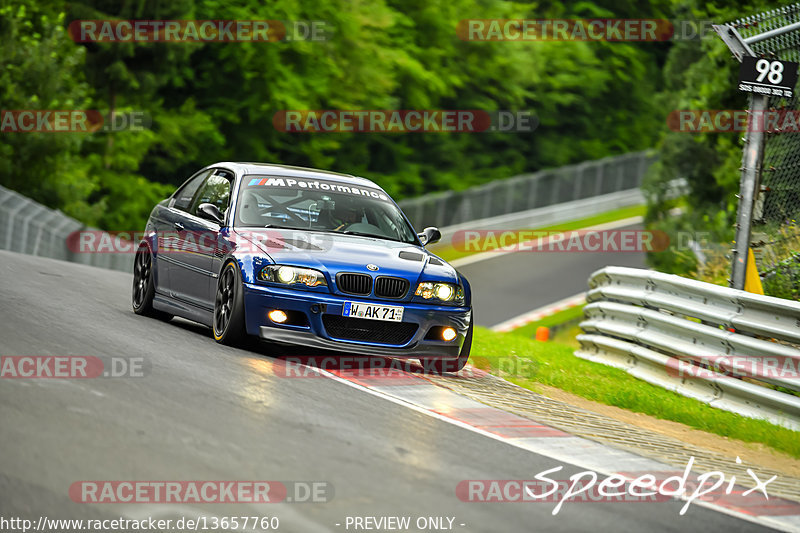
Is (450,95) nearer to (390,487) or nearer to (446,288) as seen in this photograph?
(446,288)

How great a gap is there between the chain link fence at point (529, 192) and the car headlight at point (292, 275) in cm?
3289

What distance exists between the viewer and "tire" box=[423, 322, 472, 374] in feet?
33.8

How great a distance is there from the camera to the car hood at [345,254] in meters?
9.66

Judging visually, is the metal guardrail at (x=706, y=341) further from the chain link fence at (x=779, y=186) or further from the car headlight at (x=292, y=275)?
the car headlight at (x=292, y=275)

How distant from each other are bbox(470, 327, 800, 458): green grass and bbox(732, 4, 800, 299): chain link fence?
1924mm

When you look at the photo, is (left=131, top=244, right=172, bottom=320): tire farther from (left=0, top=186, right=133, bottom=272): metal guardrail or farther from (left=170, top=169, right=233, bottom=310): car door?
(left=0, top=186, right=133, bottom=272): metal guardrail

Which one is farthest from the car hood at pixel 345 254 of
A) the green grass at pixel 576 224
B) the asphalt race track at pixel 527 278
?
the green grass at pixel 576 224

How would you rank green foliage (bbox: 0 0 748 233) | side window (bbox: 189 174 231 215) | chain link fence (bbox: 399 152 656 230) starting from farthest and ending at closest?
chain link fence (bbox: 399 152 656 230) < green foliage (bbox: 0 0 748 233) < side window (bbox: 189 174 231 215)

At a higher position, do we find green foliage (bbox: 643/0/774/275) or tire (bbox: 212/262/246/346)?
green foliage (bbox: 643/0/774/275)

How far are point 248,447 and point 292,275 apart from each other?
3255 mm

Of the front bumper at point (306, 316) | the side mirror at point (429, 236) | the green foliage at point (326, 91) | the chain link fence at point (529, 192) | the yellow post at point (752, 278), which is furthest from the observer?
the chain link fence at point (529, 192)

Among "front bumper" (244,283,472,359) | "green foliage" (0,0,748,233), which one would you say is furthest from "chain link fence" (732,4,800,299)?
"green foliage" (0,0,748,233)

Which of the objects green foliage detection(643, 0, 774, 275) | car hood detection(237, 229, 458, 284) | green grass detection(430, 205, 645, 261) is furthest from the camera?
green grass detection(430, 205, 645, 261)

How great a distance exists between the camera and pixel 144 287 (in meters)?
11.9
